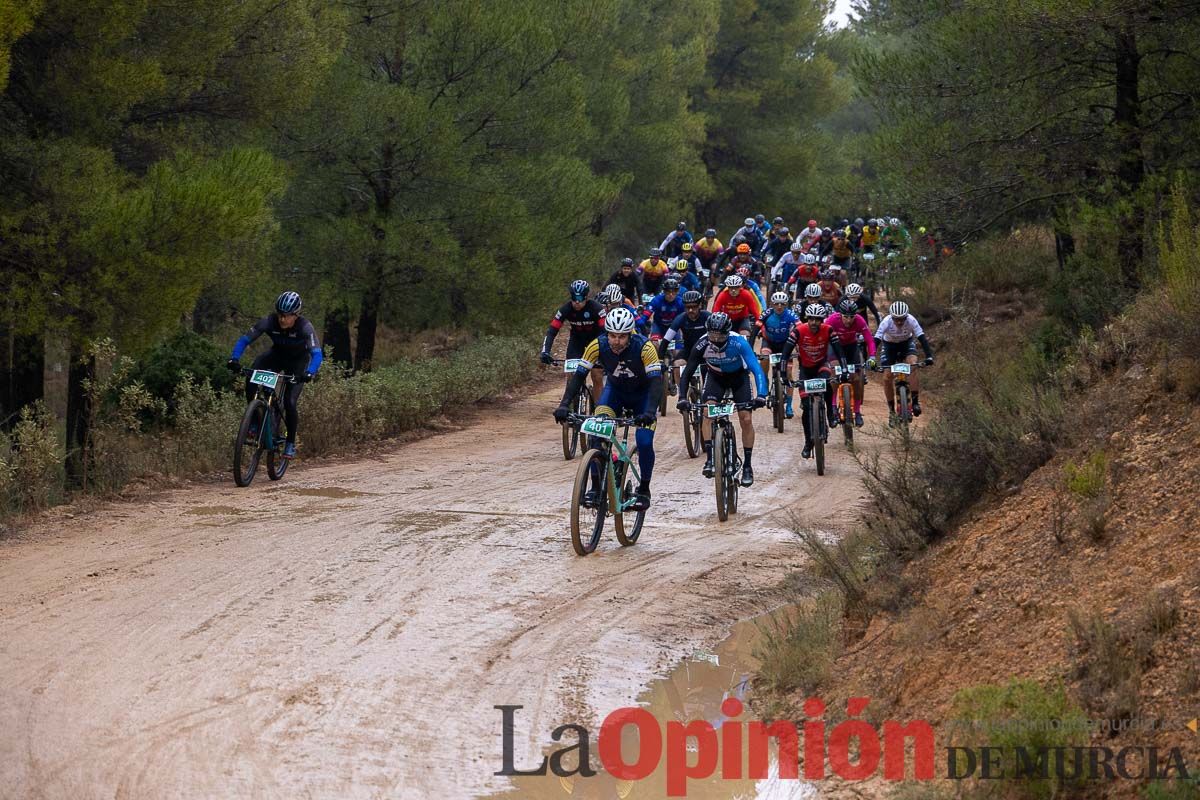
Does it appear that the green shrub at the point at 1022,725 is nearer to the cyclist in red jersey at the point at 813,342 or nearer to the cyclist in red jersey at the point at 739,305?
the cyclist in red jersey at the point at 813,342

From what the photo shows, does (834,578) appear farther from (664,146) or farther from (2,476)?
(664,146)

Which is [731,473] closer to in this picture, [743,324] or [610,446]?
[610,446]

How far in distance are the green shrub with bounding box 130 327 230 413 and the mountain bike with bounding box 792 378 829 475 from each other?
9686 mm

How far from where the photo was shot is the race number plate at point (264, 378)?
13367mm

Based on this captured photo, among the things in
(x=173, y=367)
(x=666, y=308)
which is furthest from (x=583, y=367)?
(x=173, y=367)

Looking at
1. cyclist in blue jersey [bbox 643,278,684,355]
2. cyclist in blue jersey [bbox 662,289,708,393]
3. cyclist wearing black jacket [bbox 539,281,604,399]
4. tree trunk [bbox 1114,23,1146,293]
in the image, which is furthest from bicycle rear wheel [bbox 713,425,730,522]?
cyclist in blue jersey [bbox 643,278,684,355]

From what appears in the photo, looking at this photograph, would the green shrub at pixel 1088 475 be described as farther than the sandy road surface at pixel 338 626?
Yes

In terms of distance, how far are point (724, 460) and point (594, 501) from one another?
2.12 m

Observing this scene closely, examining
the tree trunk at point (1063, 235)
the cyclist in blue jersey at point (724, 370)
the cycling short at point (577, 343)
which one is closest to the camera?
the cyclist in blue jersey at point (724, 370)

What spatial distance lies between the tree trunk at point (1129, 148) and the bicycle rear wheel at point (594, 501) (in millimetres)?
7398

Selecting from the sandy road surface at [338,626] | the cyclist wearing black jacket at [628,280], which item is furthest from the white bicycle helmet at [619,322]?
the cyclist wearing black jacket at [628,280]

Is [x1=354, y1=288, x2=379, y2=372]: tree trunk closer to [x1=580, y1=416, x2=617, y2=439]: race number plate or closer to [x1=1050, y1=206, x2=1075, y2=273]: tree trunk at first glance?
[x1=1050, y1=206, x2=1075, y2=273]: tree trunk

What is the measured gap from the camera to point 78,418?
1479 centimetres

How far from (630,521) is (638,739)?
17.3 feet
